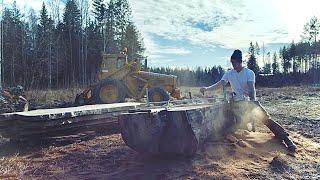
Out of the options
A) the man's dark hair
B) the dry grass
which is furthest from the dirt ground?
the man's dark hair

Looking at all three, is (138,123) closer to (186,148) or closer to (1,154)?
(186,148)

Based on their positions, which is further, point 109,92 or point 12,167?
point 109,92

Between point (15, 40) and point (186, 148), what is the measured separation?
138 feet

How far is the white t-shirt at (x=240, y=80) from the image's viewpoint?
7266mm

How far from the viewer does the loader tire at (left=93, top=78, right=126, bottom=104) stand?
1556 centimetres

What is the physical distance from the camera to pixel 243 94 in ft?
24.3

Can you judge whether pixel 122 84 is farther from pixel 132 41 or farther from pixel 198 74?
pixel 198 74

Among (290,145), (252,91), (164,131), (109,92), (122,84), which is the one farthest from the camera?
(122,84)

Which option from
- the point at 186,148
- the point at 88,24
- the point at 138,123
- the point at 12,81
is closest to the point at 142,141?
the point at 138,123

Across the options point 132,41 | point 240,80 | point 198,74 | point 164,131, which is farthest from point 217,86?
point 198,74

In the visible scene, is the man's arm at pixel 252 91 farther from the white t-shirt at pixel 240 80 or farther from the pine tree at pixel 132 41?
the pine tree at pixel 132 41

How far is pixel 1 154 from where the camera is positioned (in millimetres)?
6797

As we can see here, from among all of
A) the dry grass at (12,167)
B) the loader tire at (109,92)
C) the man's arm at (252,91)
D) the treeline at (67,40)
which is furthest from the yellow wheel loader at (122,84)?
the treeline at (67,40)

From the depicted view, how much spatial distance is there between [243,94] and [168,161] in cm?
239
